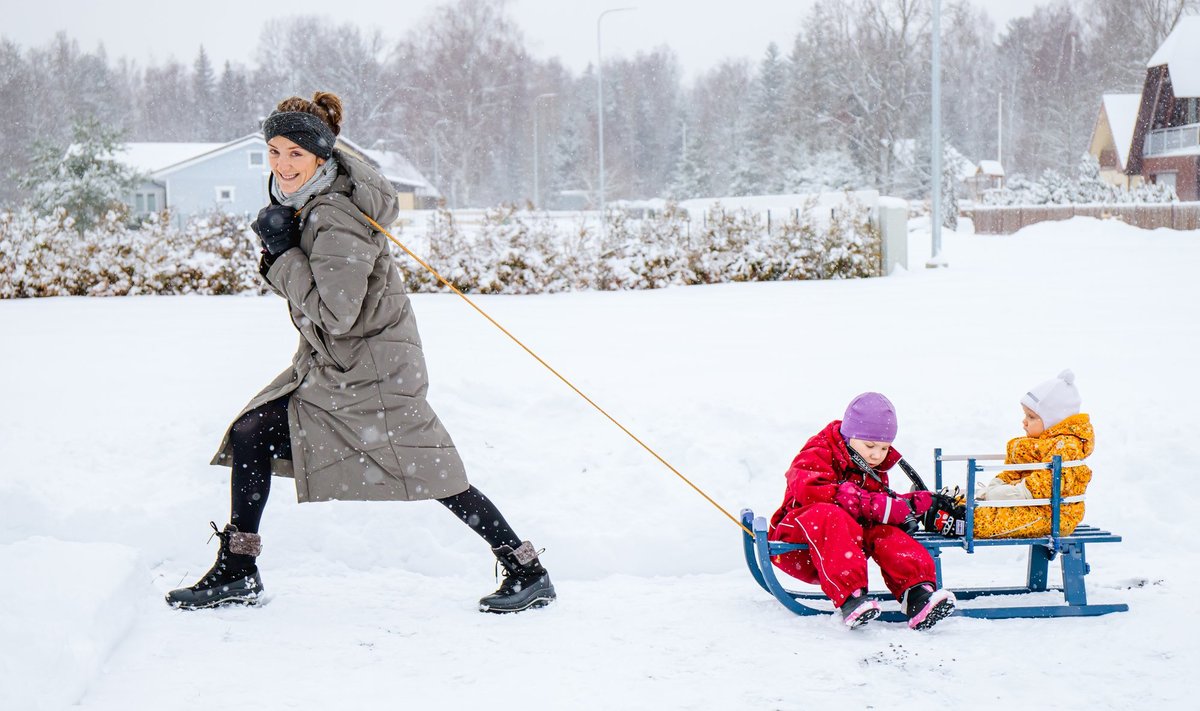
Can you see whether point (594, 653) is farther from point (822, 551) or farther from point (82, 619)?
point (82, 619)

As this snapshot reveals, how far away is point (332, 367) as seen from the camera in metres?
3.85

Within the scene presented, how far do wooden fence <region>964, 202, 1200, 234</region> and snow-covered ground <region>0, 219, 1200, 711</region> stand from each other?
23.0 metres

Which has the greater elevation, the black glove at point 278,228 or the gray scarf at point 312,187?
the gray scarf at point 312,187

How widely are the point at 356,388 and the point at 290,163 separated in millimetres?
828

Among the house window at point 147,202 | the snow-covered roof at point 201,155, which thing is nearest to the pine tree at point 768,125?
the snow-covered roof at point 201,155

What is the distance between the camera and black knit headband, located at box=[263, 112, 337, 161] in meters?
3.75

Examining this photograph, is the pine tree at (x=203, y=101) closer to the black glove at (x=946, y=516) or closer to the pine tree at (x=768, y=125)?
the pine tree at (x=768, y=125)

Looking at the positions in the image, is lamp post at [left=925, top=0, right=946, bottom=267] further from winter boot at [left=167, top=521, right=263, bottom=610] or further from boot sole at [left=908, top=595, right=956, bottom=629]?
winter boot at [left=167, top=521, right=263, bottom=610]

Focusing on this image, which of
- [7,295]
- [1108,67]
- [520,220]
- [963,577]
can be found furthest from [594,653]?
[1108,67]

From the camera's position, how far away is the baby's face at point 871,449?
4.09 metres

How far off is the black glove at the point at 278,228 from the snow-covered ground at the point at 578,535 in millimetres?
1307

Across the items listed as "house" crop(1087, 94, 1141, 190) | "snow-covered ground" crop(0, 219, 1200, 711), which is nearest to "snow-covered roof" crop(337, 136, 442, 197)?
"house" crop(1087, 94, 1141, 190)

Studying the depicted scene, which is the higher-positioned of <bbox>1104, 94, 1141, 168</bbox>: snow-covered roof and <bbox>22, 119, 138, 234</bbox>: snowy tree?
<bbox>1104, 94, 1141, 168</bbox>: snow-covered roof

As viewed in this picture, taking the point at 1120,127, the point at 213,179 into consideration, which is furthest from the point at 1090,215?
the point at 213,179
